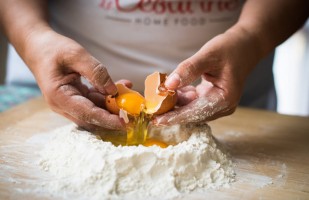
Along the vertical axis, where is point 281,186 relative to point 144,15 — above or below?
below

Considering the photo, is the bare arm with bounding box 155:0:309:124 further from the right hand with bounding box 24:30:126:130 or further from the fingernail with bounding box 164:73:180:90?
the right hand with bounding box 24:30:126:130

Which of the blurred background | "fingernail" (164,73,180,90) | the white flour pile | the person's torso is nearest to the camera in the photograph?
the white flour pile

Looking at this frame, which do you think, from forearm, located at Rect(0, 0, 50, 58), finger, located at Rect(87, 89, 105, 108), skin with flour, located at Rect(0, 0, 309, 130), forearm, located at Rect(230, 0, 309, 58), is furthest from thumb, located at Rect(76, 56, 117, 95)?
forearm, located at Rect(230, 0, 309, 58)

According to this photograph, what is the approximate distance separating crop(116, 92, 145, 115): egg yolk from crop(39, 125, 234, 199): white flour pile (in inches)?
4.3

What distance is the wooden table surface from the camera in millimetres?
828

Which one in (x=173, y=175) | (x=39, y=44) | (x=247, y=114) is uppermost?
(x=39, y=44)

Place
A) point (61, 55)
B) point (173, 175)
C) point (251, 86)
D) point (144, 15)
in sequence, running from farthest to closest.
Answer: point (251, 86), point (144, 15), point (61, 55), point (173, 175)

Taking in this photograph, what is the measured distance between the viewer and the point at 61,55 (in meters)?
0.94

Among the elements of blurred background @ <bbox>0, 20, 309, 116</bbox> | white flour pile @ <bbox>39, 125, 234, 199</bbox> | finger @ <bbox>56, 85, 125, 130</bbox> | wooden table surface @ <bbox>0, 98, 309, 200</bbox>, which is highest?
finger @ <bbox>56, 85, 125, 130</bbox>

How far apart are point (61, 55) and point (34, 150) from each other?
0.25 meters

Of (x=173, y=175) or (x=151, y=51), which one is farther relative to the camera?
(x=151, y=51)

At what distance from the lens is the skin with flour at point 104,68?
927 mm

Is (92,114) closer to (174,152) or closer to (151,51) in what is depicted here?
(174,152)

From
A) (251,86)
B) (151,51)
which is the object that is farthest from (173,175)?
(251,86)
